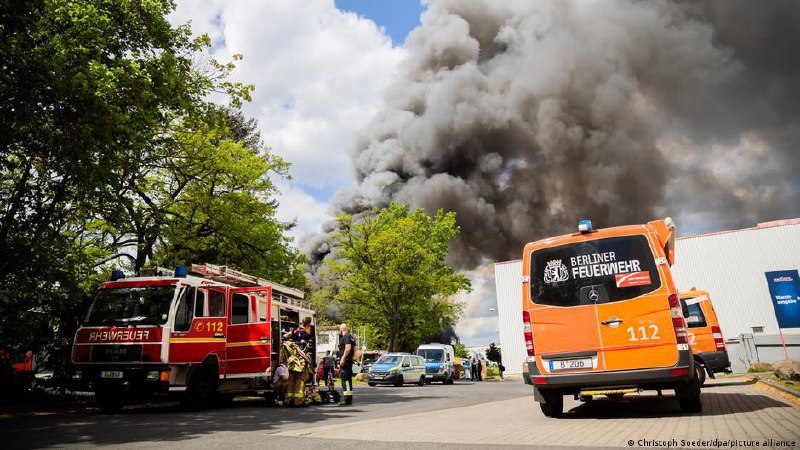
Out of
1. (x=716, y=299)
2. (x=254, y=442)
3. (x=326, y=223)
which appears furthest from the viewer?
(x=326, y=223)

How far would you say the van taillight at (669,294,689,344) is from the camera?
612 centimetres

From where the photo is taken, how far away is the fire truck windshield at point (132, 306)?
9438mm

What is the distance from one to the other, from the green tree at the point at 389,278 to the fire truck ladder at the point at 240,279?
21.8 meters

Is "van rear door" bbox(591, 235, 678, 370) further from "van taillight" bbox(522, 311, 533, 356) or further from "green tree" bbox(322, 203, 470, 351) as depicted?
"green tree" bbox(322, 203, 470, 351)

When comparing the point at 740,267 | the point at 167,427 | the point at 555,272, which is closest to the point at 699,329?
the point at 555,272

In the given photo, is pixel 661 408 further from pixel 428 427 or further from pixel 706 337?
pixel 706 337

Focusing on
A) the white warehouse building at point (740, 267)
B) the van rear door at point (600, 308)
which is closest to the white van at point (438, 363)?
the van rear door at point (600, 308)

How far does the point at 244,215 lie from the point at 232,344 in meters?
9.27

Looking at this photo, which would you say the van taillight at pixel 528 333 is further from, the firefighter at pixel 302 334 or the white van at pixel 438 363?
the white van at pixel 438 363

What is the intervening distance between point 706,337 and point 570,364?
8003 millimetres

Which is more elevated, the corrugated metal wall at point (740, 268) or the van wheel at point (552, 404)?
the corrugated metal wall at point (740, 268)

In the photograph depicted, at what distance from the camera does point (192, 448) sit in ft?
16.6

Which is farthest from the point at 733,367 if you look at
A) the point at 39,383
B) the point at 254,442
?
the point at 39,383

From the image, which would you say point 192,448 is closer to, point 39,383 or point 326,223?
point 39,383
